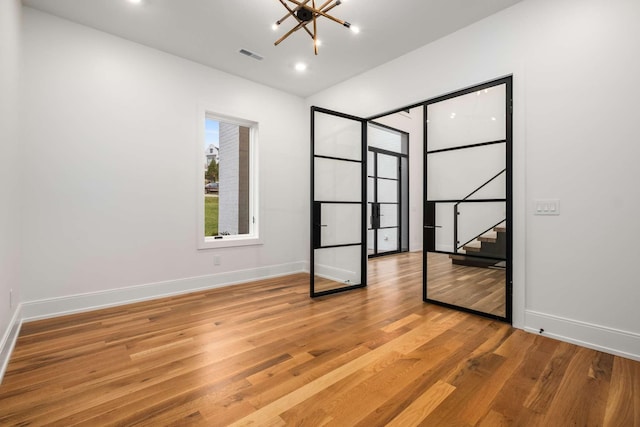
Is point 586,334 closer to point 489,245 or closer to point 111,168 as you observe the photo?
point 489,245

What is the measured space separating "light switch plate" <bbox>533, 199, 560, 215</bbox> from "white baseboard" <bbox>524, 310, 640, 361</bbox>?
91 cm

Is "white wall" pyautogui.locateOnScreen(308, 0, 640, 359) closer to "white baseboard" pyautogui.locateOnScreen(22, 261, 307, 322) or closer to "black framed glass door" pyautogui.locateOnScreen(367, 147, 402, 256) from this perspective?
"white baseboard" pyautogui.locateOnScreen(22, 261, 307, 322)

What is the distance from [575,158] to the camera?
2.50 m

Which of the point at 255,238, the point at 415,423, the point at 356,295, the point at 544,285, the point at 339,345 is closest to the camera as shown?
the point at 415,423

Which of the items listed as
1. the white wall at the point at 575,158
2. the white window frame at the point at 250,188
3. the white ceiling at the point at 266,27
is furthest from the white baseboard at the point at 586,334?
the white window frame at the point at 250,188

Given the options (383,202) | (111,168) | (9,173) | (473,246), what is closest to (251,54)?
(111,168)

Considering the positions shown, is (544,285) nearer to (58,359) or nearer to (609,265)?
(609,265)

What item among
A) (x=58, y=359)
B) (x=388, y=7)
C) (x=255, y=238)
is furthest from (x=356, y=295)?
(x=388, y=7)

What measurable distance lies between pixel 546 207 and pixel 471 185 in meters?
0.73

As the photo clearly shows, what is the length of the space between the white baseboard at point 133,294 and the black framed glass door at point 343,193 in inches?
42.3

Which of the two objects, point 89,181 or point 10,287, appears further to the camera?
point 89,181

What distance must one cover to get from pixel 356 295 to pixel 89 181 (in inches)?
133

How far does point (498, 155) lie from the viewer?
3010mm

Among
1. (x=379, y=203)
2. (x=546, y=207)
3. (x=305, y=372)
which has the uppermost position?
(x=379, y=203)
